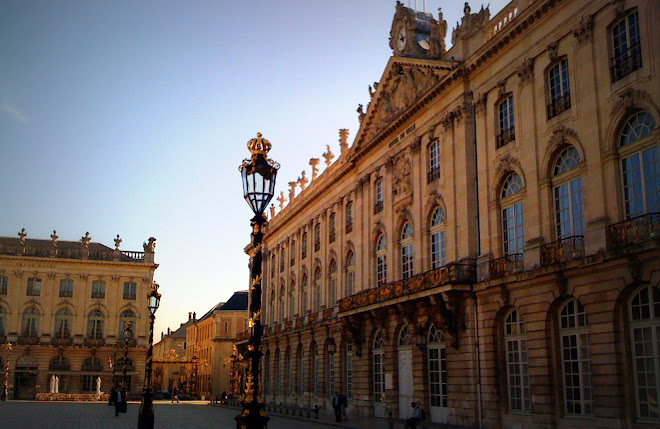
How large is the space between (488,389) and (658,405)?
7.64 meters

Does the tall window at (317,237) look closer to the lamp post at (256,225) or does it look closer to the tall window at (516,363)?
the tall window at (516,363)

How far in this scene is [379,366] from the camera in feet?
118

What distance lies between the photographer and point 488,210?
2727 centimetres

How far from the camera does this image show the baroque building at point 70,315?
7150 cm

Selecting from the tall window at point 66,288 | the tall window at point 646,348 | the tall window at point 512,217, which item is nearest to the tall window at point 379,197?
the tall window at point 512,217

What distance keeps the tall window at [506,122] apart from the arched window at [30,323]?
5913 centimetres

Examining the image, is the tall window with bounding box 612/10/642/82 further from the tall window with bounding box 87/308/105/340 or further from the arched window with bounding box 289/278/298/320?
the tall window with bounding box 87/308/105/340

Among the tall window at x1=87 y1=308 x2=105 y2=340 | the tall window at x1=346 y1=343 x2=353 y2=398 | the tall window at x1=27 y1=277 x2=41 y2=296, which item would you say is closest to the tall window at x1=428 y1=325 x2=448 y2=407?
the tall window at x1=346 y1=343 x2=353 y2=398

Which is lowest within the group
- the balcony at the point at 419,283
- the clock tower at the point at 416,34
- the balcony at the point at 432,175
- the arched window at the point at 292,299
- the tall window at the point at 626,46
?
the balcony at the point at 419,283

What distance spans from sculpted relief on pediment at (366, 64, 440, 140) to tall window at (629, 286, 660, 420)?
47.7ft

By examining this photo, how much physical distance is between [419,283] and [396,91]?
423 inches

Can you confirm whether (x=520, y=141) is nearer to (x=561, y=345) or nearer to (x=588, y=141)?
(x=588, y=141)

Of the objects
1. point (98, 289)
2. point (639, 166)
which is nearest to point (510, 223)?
point (639, 166)

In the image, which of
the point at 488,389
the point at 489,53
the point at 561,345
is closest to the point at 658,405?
the point at 561,345
